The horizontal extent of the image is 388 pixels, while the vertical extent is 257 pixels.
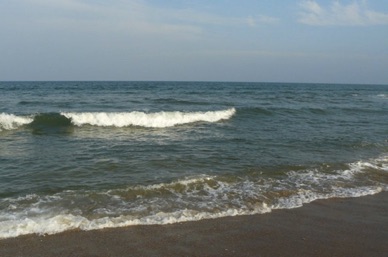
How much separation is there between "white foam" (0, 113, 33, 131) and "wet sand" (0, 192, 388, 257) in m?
12.9

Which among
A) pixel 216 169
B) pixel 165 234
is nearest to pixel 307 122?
pixel 216 169

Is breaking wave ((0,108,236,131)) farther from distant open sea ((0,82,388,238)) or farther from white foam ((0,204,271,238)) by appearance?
white foam ((0,204,271,238))

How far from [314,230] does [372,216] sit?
1.50m

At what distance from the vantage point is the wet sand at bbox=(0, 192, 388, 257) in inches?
199

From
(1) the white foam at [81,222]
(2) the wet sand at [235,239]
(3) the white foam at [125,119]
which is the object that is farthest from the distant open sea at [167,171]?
(3) the white foam at [125,119]

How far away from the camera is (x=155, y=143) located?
1346 cm

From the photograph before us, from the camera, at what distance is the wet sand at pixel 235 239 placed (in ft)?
16.5

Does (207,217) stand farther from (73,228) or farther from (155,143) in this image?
(155,143)

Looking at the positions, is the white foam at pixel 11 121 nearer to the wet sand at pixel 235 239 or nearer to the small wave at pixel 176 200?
the small wave at pixel 176 200

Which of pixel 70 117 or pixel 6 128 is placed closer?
pixel 6 128

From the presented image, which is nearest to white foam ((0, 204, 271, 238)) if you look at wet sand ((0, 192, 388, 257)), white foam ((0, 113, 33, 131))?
wet sand ((0, 192, 388, 257))

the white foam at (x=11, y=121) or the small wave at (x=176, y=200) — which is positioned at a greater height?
the white foam at (x=11, y=121)

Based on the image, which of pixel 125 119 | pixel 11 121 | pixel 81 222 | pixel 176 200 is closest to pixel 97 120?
pixel 125 119

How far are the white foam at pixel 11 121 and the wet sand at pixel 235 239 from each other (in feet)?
42.4
